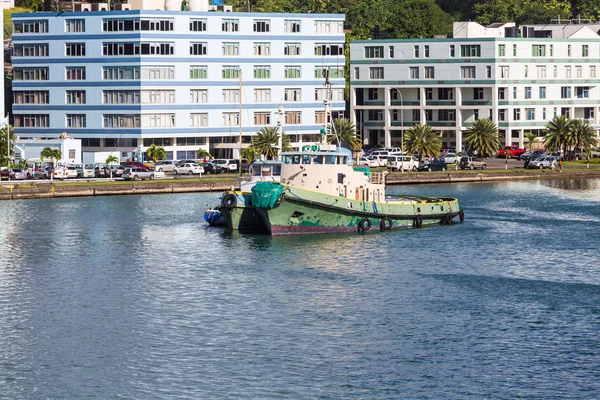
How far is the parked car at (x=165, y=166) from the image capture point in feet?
460

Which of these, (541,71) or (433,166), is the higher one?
(541,71)

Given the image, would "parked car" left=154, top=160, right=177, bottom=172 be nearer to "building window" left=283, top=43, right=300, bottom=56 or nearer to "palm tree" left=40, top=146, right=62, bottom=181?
"palm tree" left=40, top=146, right=62, bottom=181

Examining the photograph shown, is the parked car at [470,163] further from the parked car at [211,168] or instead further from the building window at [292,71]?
the parked car at [211,168]

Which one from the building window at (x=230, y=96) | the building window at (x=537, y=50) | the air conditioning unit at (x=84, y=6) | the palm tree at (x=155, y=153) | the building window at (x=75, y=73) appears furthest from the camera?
the building window at (x=537, y=50)

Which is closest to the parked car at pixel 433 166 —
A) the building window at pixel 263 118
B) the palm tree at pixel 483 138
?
the palm tree at pixel 483 138

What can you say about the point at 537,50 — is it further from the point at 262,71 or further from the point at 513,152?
the point at 262,71

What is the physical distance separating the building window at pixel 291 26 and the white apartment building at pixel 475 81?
18202 mm

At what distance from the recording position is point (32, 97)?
157125 mm

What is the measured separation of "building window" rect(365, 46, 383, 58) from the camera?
176m

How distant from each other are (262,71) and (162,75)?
14.4 metres

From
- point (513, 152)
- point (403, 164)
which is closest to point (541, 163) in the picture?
point (513, 152)

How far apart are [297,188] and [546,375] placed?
124 feet

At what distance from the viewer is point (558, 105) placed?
175250 mm

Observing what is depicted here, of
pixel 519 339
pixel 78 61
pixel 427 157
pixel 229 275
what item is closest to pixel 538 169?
pixel 427 157
